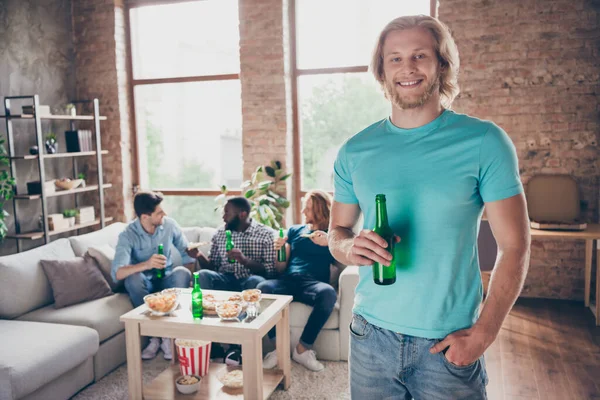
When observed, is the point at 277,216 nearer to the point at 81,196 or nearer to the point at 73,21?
the point at 81,196

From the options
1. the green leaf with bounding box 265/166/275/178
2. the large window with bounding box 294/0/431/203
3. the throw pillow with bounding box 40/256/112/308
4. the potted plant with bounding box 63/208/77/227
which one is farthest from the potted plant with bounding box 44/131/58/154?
the large window with bounding box 294/0/431/203

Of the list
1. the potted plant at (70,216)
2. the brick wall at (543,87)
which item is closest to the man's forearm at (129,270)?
the potted plant at (70,216)

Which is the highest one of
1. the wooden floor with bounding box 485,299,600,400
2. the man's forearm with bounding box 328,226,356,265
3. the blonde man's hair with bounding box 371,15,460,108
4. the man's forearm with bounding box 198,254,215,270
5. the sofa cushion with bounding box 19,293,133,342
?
the blonde man's hair with bounding box 371,15,460,108

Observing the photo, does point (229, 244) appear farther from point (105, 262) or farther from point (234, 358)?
point (105, 262)

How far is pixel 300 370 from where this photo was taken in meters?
3.34

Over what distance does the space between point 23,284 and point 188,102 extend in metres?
2.98

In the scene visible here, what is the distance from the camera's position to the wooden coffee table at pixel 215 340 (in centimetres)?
266

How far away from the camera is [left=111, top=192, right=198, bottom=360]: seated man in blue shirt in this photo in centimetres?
354

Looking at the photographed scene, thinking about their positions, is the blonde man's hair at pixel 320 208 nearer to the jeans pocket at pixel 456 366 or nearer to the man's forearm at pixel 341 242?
the man's forearm at pixel 341 242

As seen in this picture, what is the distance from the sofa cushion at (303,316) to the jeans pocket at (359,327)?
2.06 meters

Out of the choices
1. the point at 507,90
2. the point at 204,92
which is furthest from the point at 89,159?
the point at 507,90

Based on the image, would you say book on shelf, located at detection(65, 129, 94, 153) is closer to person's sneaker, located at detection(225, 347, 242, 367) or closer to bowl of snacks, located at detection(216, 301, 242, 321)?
person's sneaker, located at detection(225, 347, 242, 367)

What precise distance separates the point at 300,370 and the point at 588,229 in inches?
103

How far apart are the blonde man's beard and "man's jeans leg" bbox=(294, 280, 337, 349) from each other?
2.17 m
